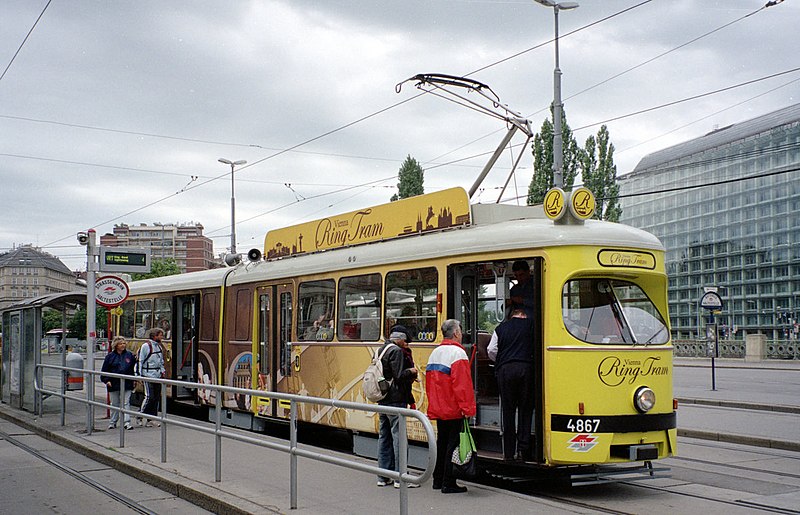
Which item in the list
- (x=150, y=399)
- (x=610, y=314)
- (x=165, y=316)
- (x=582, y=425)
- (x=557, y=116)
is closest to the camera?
(x=582, y=425)

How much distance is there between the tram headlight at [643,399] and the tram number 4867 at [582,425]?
530mm

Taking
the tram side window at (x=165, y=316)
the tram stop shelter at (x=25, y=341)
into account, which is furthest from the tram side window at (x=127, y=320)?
the tram side window at (x=165, y=316)

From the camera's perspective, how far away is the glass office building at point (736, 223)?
5516cm

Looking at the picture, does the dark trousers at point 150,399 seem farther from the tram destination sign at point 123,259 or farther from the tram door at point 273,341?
the tram destination sign at point 123,259

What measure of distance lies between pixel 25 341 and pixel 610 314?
13.3m

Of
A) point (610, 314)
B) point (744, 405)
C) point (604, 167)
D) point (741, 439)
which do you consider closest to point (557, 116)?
point (744, 405)

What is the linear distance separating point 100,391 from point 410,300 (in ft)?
61.9

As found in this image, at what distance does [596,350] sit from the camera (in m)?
8.57

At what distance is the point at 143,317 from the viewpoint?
66.0 ft

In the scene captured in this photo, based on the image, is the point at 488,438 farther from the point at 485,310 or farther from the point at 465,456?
the point at 485,310

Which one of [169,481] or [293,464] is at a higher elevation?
[293,464]

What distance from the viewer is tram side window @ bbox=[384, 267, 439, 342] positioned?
33.4 feet

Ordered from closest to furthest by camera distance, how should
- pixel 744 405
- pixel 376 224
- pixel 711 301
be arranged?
1. pixel 376 224
2. pixel 744 405
3. pixel 711 301

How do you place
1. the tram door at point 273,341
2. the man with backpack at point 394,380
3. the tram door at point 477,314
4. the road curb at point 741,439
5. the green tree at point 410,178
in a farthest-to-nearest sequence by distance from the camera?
the green tree at point 410,178, the tram door at point 273,341, the road curb at point 741,439, the tram door at point 477,314, the man with backpack at point 394,380
